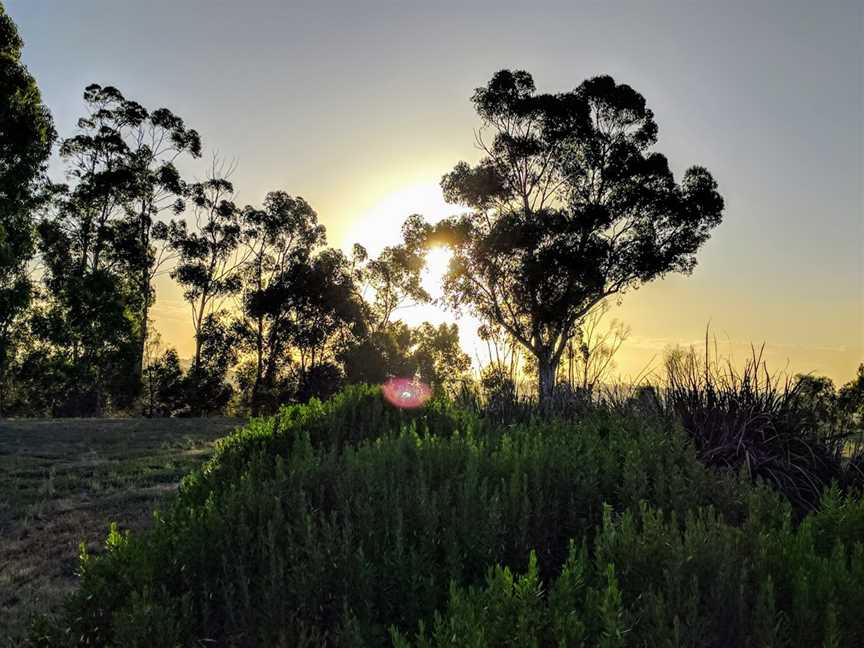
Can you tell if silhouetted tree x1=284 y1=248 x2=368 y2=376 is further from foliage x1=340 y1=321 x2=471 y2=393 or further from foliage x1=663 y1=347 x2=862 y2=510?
foliage x1=663 y1=347 x2=862 y2=510

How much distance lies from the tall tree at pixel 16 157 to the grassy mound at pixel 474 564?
18.9 meters

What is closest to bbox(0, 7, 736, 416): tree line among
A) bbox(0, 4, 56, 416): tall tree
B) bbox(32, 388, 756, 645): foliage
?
bbox(0, 4, 56, 416): tall tree

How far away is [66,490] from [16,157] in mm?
17816

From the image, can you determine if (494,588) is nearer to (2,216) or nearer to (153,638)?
(153,638)

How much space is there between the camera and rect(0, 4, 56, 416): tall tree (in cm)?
1922

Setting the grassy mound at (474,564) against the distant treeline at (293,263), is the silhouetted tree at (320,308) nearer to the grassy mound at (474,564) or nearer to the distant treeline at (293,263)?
the distant treeline at (293,263)

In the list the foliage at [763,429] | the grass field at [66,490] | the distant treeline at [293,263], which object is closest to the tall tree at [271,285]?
the distant treeline at [293,263]

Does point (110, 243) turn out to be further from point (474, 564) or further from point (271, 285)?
point (474, 564)

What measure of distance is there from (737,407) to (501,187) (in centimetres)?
2146

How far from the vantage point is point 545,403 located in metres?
9.24

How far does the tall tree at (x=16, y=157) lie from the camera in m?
19.2

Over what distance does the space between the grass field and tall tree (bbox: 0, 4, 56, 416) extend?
6118 mm

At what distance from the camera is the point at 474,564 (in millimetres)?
3488

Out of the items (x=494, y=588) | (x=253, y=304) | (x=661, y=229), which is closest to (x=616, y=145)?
(x=661, y=229)
